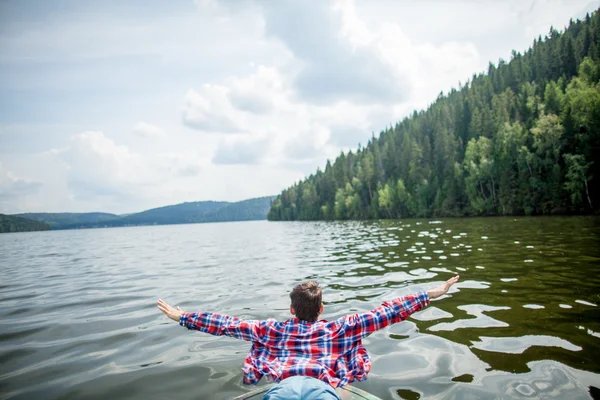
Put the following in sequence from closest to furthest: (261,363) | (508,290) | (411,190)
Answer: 1. (261,363)
2. (508,290)
3. (411,190)

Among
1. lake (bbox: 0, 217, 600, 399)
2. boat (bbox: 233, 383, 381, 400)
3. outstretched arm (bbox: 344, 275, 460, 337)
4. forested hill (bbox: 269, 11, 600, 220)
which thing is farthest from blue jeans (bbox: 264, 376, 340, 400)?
forested hill (bbox: 269, 11, 600, 220)

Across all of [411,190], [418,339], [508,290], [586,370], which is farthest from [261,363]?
[411,190]

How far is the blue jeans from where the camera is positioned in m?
2.82

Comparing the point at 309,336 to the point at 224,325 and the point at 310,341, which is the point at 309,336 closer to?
the point at 310,341

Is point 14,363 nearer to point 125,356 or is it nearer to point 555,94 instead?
point 125,356

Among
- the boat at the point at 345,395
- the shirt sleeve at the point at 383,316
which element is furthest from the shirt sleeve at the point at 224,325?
the shirt sleeve at the point at 383,316

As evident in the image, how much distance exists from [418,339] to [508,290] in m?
4.42

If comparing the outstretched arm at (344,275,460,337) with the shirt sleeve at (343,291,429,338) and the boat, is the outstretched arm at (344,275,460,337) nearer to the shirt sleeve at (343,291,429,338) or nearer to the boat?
the shirt sleeve at (343,291,429,338)

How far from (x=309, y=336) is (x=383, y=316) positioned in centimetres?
103

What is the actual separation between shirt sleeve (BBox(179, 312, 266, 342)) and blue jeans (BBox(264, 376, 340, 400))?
124cm

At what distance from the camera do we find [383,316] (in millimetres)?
4219

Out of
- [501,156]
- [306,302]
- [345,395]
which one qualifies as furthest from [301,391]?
[501,156]

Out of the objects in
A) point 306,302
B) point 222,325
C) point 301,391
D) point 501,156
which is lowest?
point 301,391

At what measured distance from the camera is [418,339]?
6.10 meters
